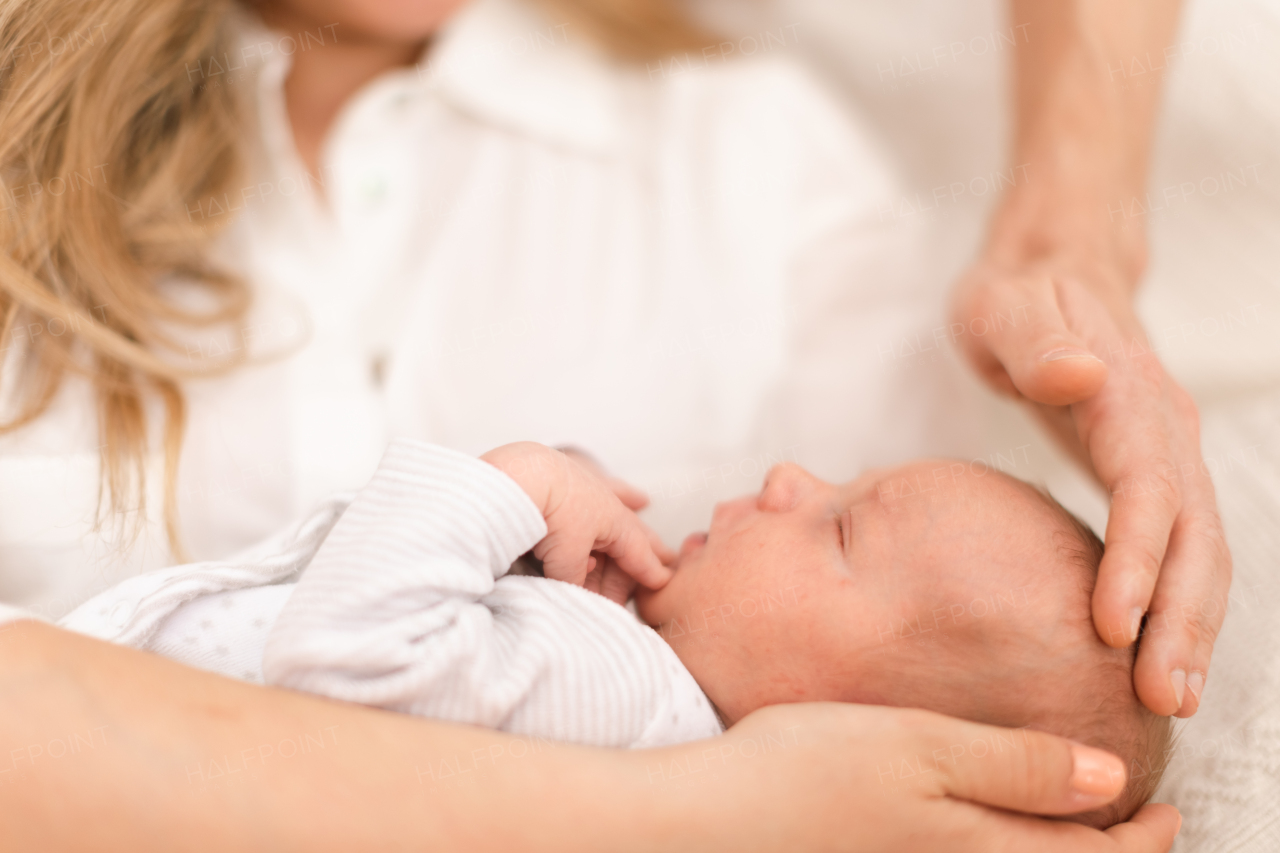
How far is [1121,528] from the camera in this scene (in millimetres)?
687

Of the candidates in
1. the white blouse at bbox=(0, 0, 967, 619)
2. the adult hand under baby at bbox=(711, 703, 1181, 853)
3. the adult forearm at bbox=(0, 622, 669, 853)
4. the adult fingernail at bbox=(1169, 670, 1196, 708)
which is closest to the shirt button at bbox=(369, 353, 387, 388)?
the white blouse at bbox=(0, 0, 967, 619)

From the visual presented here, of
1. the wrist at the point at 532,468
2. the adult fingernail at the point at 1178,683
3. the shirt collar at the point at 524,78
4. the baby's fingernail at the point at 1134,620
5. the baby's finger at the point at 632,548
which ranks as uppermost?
the shirt collar at the point at 524,78

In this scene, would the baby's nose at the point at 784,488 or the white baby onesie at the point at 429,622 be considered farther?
the baby's nose at the point at 784,488

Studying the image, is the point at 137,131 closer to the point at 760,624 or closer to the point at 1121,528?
the point at 760,624

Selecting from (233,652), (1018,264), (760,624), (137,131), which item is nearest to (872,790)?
(760,624)

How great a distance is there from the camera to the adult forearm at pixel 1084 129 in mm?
1042

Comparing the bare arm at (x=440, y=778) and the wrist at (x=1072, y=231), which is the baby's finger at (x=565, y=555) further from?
the wrist at (x=1072, y=231)

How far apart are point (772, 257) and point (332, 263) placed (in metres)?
0.58

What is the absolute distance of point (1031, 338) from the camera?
0.81 metres

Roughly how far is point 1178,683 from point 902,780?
230 millimetres

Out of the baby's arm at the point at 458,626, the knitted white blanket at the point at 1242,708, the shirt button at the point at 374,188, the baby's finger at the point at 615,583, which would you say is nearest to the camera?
the baby's arm at the point at 458,626

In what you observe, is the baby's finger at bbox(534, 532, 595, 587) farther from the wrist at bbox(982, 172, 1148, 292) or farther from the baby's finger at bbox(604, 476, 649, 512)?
the wrist at bbox(982, 172, 1148, 292)

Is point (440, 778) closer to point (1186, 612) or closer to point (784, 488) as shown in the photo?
point (784, 488)

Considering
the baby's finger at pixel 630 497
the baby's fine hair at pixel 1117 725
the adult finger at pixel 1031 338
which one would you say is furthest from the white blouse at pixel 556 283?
the baby's fine hair at pixel 1117 725
